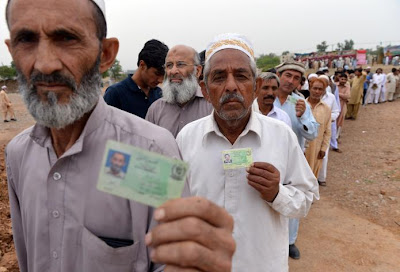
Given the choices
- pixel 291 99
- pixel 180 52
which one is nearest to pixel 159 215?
pixel 180 52

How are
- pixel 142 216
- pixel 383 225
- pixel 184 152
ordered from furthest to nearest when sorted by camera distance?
1. pixel 383 225
2. pixel 184 152
3. pixel 142 216

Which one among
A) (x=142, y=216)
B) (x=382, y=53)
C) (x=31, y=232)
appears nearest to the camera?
(x=142, y=216)

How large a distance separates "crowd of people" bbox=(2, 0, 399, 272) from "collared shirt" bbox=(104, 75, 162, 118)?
1.65 meters

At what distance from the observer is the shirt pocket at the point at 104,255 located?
3.52 ft

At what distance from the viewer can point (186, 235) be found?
28.9 inches

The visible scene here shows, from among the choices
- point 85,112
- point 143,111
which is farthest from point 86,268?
point 143,111

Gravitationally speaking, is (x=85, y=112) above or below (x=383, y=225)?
above

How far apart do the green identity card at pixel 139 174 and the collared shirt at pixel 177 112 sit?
2248 mm

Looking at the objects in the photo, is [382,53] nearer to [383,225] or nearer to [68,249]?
[383,225]

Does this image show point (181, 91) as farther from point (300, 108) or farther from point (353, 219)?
point (353, 219)

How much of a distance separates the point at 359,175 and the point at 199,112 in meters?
5.46

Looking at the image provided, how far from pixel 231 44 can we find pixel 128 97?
1.94 meters

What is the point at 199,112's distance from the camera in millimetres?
3098

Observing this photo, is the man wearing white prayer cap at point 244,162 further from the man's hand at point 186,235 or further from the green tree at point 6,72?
the green tree at point 6,72
